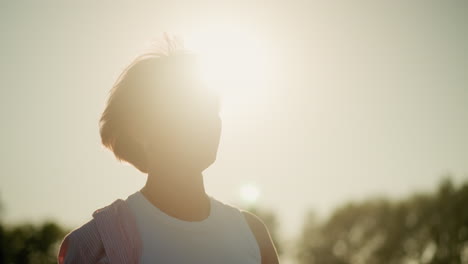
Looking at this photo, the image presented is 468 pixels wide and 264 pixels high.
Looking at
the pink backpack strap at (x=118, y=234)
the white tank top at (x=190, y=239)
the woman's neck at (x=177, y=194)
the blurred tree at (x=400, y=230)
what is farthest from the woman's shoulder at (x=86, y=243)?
the blurred tree at (x=400, y=230)

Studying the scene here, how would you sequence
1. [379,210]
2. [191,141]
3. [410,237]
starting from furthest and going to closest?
[379,210]
[410,237]
[191,141]

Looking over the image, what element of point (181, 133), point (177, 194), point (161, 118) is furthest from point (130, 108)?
point (177, 194)

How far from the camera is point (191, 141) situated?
2998 mm

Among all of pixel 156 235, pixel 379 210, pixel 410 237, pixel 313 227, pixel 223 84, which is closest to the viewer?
pixel 156 235

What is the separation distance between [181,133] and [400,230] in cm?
5973

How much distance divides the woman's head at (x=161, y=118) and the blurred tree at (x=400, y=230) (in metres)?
54.7

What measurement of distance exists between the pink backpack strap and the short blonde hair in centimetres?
49

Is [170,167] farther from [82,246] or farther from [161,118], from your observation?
[82,246]

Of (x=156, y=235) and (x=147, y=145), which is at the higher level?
(x=147, y=145)

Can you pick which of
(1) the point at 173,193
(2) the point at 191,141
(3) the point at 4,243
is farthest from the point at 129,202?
(3) the point at 4,243

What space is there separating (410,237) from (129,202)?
58.9 m

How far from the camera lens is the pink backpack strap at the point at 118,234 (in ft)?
8.50

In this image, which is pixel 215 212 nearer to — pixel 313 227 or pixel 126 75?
pixel 126 75

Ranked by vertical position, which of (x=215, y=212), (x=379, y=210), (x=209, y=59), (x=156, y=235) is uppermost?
(x=379, y=210)
